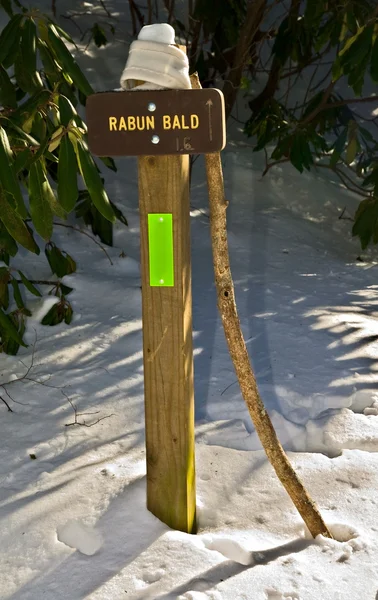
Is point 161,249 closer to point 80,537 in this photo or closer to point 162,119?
point 162,119

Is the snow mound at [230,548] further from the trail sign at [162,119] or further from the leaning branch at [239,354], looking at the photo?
the trail sign at [162,119]

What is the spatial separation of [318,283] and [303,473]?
1.68 m

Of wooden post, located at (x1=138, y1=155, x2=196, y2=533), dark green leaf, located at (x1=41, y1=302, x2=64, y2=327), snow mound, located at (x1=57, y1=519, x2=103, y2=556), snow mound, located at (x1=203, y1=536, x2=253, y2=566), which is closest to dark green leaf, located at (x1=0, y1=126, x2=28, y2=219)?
wooden post, located at (x1=138, y1=155, x2=196, y2=533)

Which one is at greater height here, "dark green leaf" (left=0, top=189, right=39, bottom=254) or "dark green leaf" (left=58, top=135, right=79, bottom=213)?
"dark green leaf" (left=58, top=135, right=79, bottom=213)

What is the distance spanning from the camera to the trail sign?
1.25 m

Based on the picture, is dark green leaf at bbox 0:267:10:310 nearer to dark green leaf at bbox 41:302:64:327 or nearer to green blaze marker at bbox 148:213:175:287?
dark green leaf at bbox 41:302:64:327

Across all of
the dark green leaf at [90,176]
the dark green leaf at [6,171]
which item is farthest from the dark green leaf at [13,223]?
the dark green leaf at [90,176]

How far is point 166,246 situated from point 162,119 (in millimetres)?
241

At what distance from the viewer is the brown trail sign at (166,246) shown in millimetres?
1252

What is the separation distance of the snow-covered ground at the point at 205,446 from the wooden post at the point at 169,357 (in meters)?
0.08

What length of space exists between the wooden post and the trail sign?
0.21 feet

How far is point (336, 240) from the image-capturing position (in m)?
4.17

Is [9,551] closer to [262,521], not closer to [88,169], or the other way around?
[262,521]

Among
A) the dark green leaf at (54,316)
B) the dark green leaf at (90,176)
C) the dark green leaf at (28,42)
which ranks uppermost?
the dark green leaf at (28,42)
